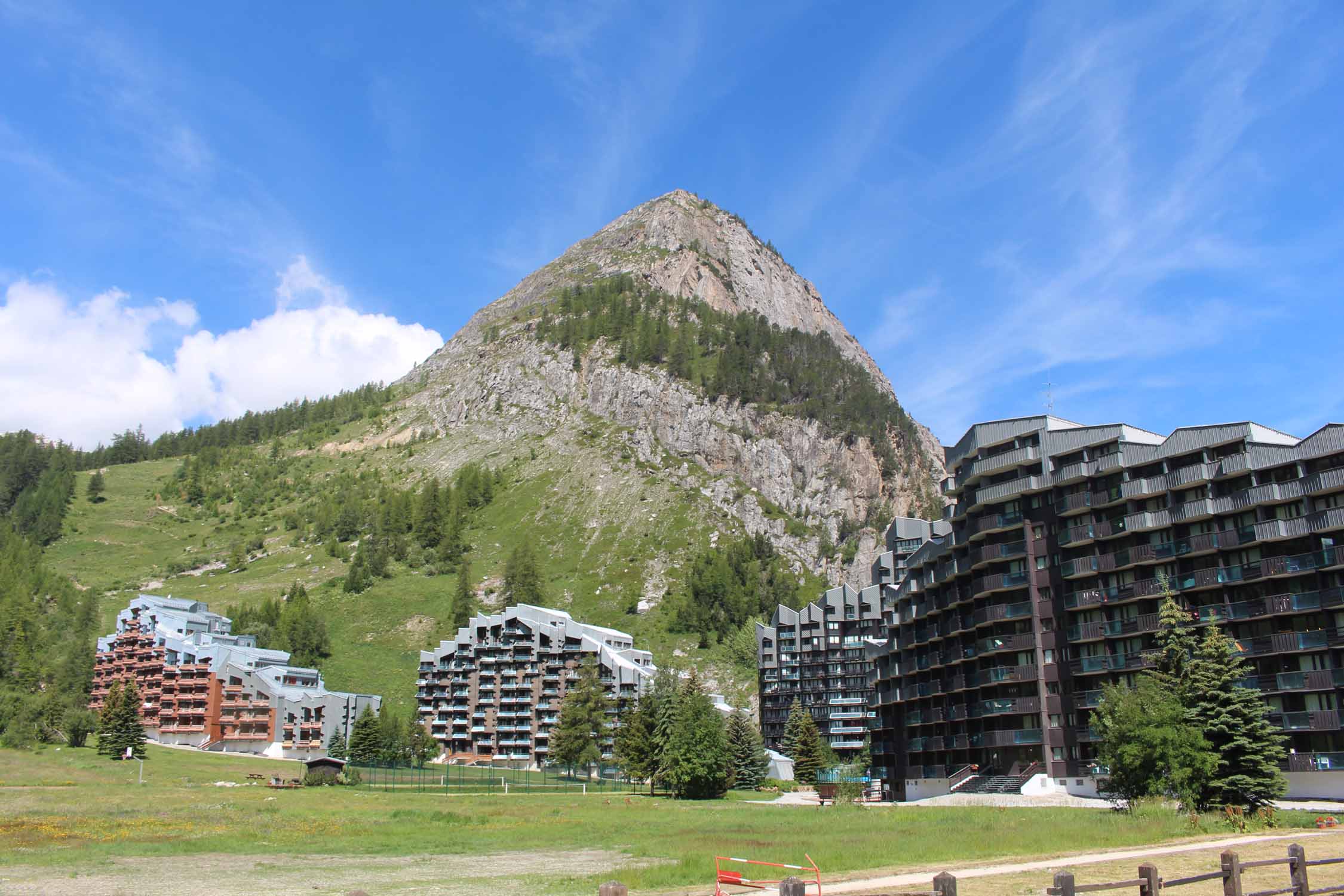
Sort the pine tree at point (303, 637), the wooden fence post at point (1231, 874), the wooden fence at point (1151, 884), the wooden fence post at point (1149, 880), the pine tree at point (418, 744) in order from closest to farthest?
1. the wooden fence at point (1151, 884)
2. the wooden fence post at point (1149, 880)
3. the wooden fence post at point (1231, 874)
4. the pine tree at point (418, 744)
5. the pine tree at point (303, 637)

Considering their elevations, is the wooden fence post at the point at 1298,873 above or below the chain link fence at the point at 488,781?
above

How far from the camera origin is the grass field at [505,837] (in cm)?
3147

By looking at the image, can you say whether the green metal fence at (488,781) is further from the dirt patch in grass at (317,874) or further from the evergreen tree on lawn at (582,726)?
the dirt patch in grass at (317,874)

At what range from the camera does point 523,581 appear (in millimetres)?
187625

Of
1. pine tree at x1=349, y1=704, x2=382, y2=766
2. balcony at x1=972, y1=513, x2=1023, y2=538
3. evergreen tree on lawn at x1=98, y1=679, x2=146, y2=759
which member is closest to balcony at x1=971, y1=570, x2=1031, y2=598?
balcony at x1=972, y1=513, x2=1023, y2=538

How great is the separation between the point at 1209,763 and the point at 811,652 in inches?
4006

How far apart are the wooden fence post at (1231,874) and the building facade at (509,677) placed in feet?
429

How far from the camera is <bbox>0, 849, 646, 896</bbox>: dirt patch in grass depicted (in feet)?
89.7

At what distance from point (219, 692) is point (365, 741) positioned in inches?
1570

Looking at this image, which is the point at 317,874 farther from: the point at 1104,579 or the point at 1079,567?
the point at 1104,579

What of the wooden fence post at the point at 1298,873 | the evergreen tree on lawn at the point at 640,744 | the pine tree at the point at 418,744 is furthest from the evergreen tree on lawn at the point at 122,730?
the wooden fence post at the point at 1298,873

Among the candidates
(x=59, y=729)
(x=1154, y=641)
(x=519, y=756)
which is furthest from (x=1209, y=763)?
Result: (x=59, y=729)

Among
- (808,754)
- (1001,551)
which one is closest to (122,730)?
(808,754)

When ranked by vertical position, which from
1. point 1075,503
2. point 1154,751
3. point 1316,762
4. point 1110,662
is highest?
point 1075,503
